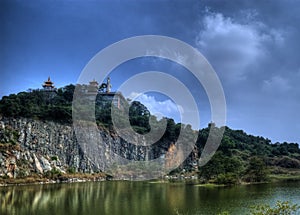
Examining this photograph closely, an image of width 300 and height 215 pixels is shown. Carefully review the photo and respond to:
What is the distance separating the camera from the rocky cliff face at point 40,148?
3481 cm

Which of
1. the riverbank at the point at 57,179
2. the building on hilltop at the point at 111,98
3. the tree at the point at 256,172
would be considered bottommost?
the riverbank at the point at 57,179

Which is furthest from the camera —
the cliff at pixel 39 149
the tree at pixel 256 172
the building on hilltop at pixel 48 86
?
the building on hilltop at pixel 48 86

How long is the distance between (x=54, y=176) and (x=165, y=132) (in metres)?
25.6

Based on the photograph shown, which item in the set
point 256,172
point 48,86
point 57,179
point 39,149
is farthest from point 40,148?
point 256,172

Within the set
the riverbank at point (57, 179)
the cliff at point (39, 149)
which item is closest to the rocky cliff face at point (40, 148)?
the cliff at point (39, 149)

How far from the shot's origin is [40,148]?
4003 centimetres

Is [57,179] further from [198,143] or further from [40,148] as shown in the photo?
[198,143]

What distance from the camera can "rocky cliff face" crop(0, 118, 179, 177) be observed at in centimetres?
3481

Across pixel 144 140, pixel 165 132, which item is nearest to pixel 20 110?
pixel 144 140

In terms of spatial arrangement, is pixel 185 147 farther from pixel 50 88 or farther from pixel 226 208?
pixel 226 208

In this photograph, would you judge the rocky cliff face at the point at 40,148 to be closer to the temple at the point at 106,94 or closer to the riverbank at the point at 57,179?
the riverbank at the point at 57,179

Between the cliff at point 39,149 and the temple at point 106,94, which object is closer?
the cliff at point 39,149

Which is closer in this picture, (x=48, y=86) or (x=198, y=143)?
(x=48, y=86)

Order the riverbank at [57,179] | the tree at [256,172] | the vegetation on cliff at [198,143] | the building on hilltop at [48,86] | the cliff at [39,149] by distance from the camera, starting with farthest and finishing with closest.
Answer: the building on hilltop at [48,86], the tree at [256,172], the vegetation on cliff at [198,143], the cliff at [39,149], the riverbank at [57,179]
